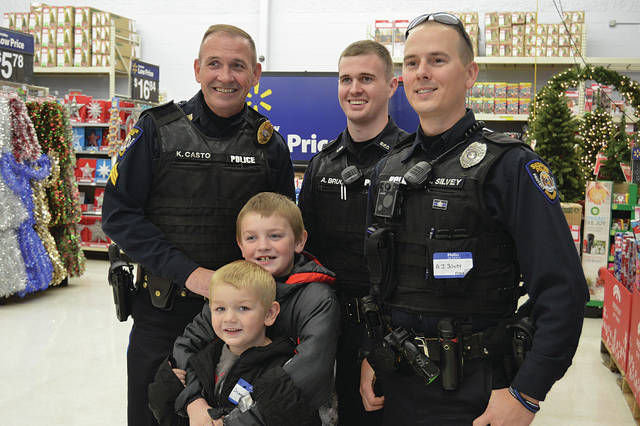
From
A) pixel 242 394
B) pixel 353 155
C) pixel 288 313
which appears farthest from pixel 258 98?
pixel 242 394

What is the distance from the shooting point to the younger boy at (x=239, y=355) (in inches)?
63.6

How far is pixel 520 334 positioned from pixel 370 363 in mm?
458

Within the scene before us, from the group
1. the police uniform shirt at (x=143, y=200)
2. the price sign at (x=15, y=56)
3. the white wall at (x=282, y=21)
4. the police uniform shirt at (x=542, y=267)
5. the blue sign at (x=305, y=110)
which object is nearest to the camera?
the police uniform shirt at (x=542, y=267)

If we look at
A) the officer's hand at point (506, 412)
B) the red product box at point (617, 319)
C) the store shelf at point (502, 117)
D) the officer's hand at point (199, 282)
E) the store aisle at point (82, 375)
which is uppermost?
the store shelf at point (502, 117)

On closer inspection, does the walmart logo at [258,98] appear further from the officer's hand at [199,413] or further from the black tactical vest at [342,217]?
the officer's hand at [199,413]

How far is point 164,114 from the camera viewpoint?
213cm

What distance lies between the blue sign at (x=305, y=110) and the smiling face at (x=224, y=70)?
1.85 meters

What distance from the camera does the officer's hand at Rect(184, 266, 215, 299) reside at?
1.91 metres

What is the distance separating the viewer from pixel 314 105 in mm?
3965

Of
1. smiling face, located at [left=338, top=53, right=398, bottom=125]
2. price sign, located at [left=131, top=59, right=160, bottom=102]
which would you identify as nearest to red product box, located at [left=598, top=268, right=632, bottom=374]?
smiling face, located at [left=338, top=53, right=398, bottom=125]

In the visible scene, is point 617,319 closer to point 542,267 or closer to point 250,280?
point 542,267

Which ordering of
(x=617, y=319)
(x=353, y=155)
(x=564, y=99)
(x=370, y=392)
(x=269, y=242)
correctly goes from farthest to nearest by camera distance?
1. (x=564, y=99)
2. (x=617, y=319)
3. (x=353, y=155)
4. (x=269, y=242)
5. (x=370, y=392)

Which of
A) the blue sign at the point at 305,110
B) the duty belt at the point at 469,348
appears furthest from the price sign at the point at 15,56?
the duty belt at the point at 469,348

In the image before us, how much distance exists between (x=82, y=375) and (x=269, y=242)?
2.72 metres
